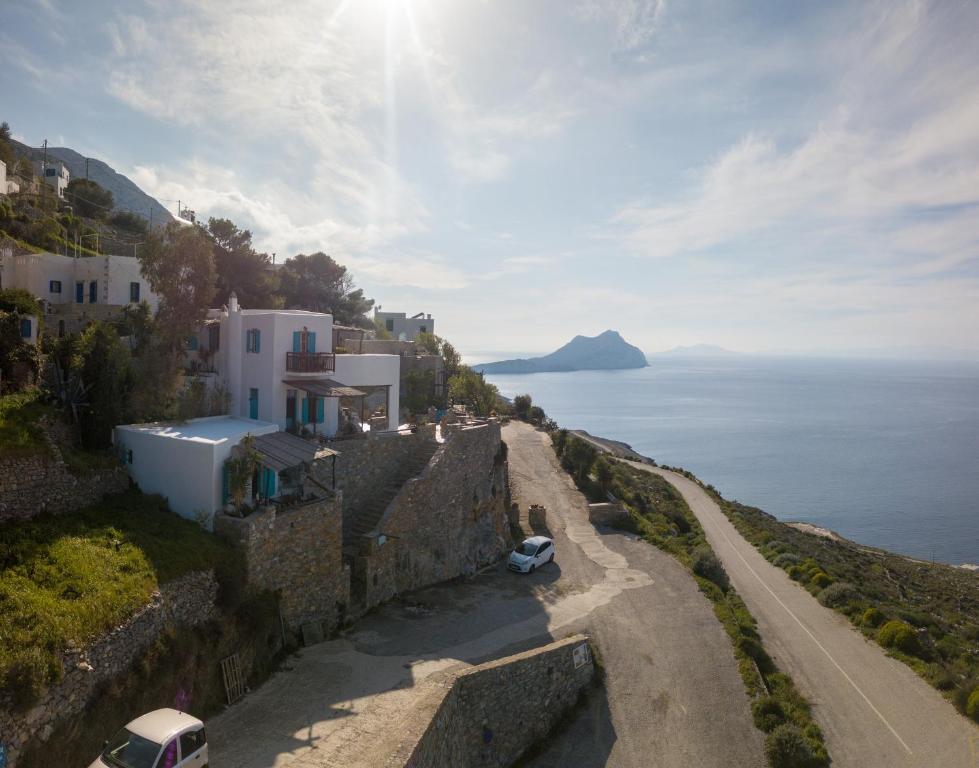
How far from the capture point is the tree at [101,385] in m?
17.2

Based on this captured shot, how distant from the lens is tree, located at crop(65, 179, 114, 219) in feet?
162

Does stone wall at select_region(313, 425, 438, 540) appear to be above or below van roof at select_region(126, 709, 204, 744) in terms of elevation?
above

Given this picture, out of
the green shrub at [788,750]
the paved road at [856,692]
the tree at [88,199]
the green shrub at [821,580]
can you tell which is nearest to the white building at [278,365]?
the green shrub at [788,750]

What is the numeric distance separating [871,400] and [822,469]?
127 m

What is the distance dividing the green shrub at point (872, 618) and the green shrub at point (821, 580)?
4.31 m

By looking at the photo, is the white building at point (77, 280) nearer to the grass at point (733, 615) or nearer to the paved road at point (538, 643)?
the paved road at point (538, 643)

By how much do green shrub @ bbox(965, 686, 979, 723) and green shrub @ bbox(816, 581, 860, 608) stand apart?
9099 millimetres

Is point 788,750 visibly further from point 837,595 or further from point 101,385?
point 101,385

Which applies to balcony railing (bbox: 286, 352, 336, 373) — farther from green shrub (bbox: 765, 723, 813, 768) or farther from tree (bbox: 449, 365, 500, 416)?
tree (bbox: 449, 365, 500, 416)

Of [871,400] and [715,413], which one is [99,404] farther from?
[871,400]

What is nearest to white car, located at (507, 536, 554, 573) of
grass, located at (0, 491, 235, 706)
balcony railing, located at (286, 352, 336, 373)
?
balcony railing, located at (286, 352, 336, 373)

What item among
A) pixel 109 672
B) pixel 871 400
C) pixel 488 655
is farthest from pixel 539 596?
pixel 871 400

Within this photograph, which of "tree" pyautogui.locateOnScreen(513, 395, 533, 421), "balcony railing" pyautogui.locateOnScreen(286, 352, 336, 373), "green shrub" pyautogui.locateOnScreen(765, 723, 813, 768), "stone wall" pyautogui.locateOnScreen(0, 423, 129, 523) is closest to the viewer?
"stone wall" pyautogui.locateOnScreen(0, 423, 129, 523)

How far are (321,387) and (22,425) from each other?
8935 mm
